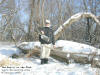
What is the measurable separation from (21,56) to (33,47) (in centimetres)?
64

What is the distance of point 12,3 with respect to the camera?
15.6 meters

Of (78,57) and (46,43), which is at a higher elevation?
(46,43)

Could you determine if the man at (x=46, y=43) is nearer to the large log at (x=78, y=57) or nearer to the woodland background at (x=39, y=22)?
the large log at (x=78, y=57)

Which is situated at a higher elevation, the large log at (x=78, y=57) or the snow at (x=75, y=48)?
the snow at (x=75, y=48)

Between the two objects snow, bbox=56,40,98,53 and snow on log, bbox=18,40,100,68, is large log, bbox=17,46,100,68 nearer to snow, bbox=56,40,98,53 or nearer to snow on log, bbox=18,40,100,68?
snow on log, bbox=18,40,100,68

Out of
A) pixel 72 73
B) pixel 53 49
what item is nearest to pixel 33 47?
pixel 53 49

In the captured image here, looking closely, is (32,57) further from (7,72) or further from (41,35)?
(7,72)

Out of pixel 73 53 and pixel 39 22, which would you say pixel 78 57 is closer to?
pixel 73 53

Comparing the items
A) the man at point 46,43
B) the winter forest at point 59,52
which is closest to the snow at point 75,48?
the winter forest at point 59,52

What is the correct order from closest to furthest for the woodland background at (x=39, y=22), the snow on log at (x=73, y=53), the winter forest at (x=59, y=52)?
the winter forest at (x=59, y=52) → the snow on log at (x=73, y=53) → the woodland background at (x=39, y=22)

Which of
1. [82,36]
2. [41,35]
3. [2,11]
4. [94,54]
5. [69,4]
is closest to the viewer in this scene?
[94,54]

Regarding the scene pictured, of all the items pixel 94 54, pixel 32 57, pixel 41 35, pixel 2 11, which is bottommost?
pixel 32 57

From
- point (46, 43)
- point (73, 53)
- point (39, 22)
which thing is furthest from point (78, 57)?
point (39, 22)

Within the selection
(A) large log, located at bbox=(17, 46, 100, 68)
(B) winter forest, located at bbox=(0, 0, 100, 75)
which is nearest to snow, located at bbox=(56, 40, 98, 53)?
(B) winter forest, located at bbox=(0, 0, 100, 75)
